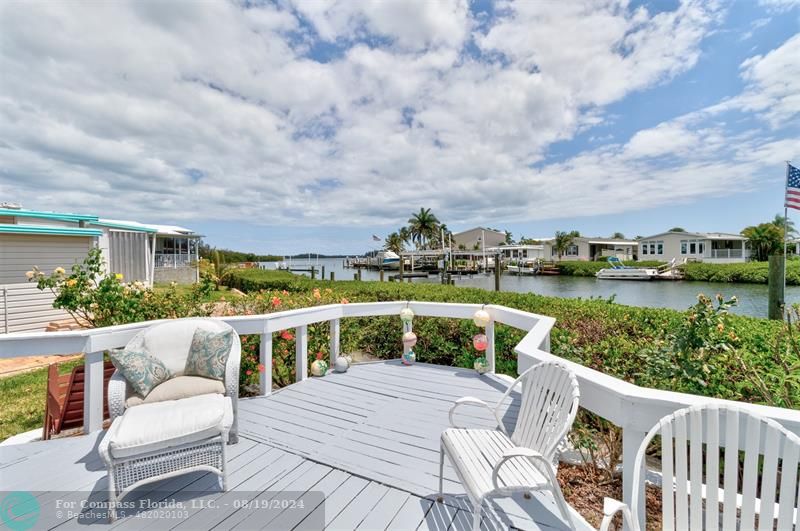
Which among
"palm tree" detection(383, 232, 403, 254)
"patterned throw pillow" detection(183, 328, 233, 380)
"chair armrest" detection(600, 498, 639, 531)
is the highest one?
"palm tree" detection(383, 232, 403, 254)

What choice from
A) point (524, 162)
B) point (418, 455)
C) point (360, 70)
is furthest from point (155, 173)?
point (418, 455)

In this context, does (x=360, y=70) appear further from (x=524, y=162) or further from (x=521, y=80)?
(x=524, y=162)

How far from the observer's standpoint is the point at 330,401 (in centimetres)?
333

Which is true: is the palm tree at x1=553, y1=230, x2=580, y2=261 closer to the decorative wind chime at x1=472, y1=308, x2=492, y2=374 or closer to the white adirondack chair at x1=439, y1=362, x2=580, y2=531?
the decorative wind chime at x1=472, y1=308, x2=492, y2=374

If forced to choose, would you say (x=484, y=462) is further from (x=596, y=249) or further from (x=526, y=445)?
(x=596, y=249)

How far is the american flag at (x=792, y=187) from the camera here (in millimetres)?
8758

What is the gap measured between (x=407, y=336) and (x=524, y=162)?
14105 millimetres

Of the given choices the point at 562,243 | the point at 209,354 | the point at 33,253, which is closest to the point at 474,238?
the point at 562,243

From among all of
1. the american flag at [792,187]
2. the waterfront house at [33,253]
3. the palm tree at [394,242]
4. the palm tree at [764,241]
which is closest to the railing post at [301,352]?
the waterfront house at [33,253]

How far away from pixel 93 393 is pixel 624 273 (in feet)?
120

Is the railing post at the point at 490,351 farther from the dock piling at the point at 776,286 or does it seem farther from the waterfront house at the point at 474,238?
the waterfront house at the point at 474,238

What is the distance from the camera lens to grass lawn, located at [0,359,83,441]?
361 cm

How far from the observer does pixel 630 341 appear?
316 centimetres

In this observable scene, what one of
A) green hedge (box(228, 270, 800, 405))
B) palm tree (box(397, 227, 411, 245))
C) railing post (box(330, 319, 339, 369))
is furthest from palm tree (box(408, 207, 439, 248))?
railing post (box(330, 319, 339, 369))
